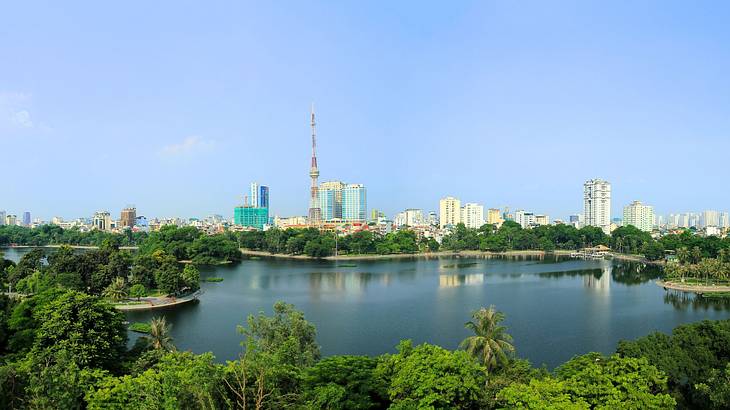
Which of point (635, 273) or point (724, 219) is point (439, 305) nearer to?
point (635, 273)

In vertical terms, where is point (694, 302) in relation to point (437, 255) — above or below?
below

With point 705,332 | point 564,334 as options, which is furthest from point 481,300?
point 705,332

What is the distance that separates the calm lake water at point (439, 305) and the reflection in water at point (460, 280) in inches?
1.8

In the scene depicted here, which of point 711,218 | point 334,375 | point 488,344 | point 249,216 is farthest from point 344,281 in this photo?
point 711,218

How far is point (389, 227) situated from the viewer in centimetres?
6412

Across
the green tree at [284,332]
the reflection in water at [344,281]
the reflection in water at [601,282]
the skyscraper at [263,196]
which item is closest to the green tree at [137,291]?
the reflection in water at [344,281]

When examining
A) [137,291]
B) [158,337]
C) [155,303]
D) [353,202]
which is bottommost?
[155,303]

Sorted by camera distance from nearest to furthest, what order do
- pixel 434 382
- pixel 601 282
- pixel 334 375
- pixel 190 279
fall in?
pixel 434 382 → pixel 334 375 → pixel 190 279 → pixel 601 282

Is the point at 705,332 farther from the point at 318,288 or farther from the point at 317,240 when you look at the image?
the point at 317,240

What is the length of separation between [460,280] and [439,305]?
22.2 feet

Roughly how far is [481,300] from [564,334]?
4998 mm

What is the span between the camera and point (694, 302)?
1733 cm

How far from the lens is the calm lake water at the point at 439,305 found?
38.5ft

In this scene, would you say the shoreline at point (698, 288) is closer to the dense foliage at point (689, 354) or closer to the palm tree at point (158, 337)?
the dense foliage at point (689, 354)
